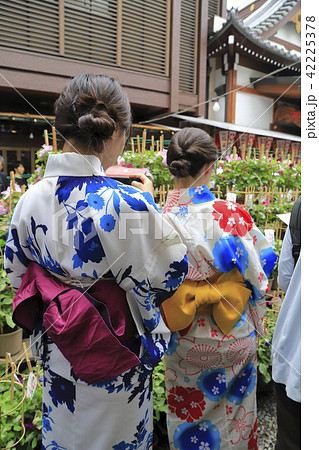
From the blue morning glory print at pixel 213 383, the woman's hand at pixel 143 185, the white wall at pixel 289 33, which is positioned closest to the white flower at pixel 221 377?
the blue morning glory print at pixel 213 383

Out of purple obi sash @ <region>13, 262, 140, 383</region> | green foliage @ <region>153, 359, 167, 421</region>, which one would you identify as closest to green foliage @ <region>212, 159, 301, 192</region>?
green foliage @ <region>153, 359, 167, 421</region>

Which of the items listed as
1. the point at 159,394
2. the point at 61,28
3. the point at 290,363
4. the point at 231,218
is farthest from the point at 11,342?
the point at 61,28

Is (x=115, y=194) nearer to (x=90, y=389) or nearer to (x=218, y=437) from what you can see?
(x=90, y=389)

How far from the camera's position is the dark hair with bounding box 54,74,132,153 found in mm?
1209

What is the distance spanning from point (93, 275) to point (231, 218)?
871 mm

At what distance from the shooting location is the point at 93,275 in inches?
48.6

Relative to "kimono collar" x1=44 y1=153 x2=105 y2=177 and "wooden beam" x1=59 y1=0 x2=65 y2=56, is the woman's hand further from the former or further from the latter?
"wooden beam" x1=59 y1=0 x2=65 y2=56

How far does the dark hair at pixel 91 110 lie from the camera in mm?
1209

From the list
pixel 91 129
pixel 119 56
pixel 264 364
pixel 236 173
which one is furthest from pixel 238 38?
pixel 91 129

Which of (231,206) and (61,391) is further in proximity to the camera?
(231,206)

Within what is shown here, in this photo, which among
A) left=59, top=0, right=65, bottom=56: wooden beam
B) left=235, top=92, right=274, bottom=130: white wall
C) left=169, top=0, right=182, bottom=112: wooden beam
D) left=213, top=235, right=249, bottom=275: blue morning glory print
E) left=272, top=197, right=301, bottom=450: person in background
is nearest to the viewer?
left=272, top=197, right=301, bottom=450: person in background

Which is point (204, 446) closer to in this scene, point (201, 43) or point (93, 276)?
point (93, 276)

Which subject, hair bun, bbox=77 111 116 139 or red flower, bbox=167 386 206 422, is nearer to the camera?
hair bun, bbox=77 111 116 139

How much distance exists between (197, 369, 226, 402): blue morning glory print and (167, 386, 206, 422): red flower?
4 cm
